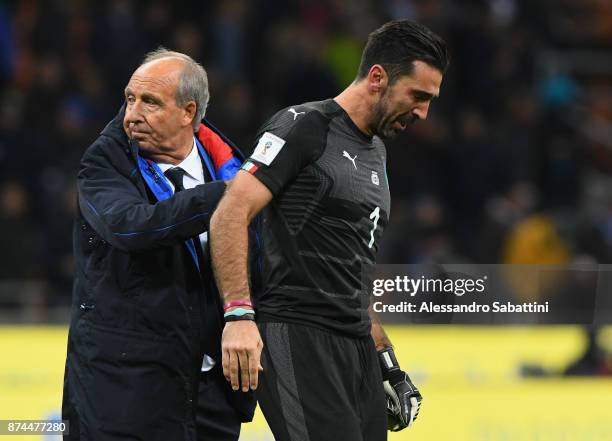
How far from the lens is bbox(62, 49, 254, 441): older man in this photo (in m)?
3.76

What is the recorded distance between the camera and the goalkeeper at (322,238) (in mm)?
3732

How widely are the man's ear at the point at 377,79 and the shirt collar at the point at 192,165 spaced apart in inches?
25.7

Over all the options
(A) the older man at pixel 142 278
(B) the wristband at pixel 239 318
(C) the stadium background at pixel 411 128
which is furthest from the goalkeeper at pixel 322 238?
(C) the stadium background at pixel 411 128

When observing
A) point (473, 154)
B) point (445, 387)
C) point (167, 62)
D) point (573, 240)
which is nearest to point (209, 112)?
point (473, 154)

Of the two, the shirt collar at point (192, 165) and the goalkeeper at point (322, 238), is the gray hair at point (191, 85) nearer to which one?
the shirt collar at point (192, 165)

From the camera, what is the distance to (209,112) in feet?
34.3

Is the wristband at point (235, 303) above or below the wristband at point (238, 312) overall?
above

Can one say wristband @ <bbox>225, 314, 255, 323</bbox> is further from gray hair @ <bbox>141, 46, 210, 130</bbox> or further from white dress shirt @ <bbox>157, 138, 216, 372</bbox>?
gray hair @ <bbox>141, 46, 210, 130</bbox>

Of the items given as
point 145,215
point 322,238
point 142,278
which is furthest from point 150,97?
point 322,238

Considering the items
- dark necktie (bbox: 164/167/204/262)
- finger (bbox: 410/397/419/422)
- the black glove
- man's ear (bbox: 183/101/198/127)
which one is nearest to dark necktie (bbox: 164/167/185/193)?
dark necktie (bbox: 164/167/204/262)

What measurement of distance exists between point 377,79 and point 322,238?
556 mm

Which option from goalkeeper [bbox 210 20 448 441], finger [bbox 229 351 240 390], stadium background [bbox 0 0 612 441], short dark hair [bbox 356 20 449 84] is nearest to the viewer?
finger [bbox 229 351 240 390]

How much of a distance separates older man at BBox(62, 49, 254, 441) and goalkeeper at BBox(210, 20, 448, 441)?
0.20 metres

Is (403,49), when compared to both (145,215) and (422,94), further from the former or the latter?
(145,215)
